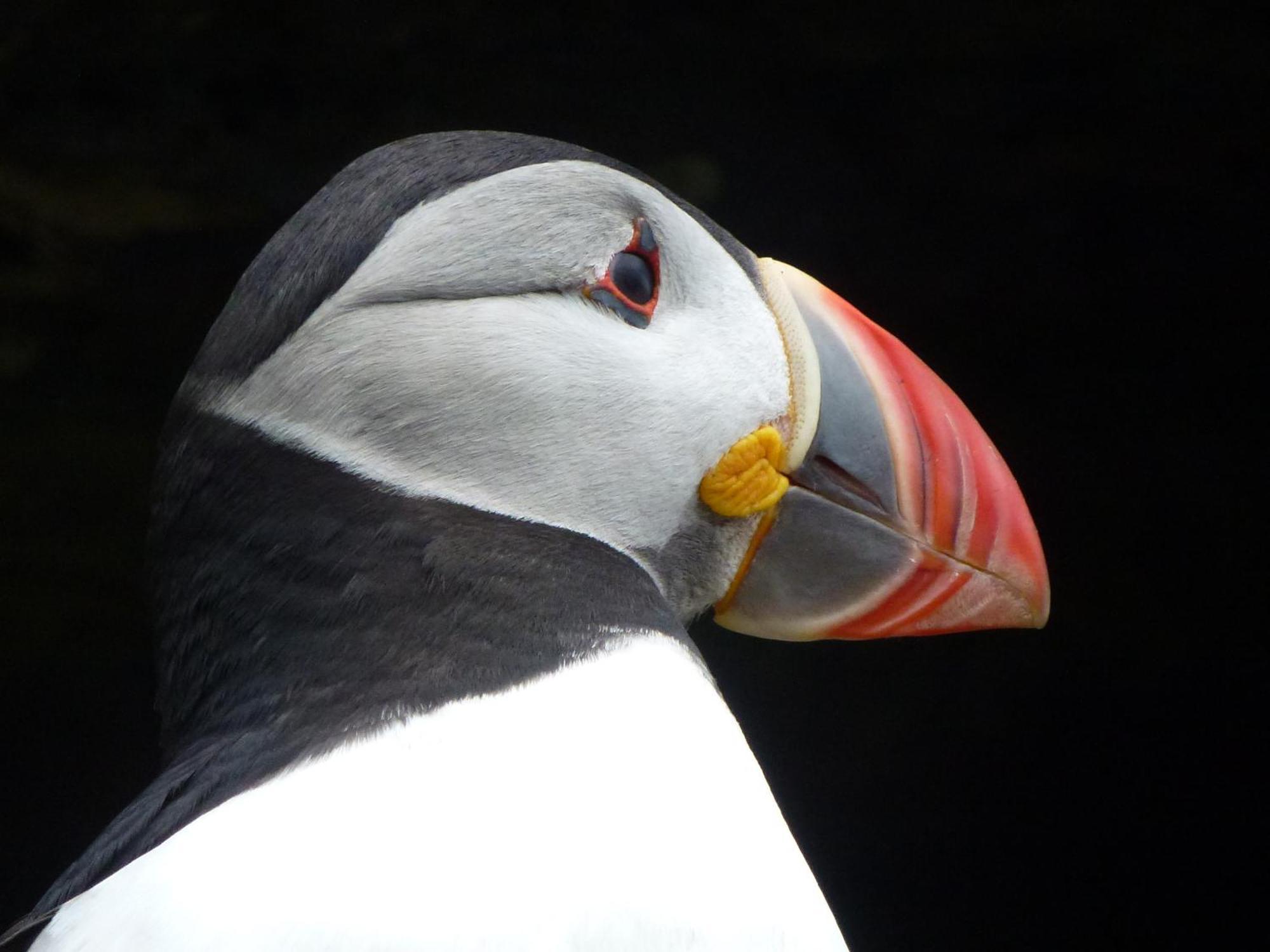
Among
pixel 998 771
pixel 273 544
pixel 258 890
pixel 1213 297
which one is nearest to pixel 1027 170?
pixel 1213 297

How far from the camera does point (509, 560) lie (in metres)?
1.60

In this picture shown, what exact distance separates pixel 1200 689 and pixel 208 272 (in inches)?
113

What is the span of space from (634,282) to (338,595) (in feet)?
1.78

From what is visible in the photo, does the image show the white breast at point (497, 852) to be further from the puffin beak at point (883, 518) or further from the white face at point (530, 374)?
the puffin beak at point (883, 518)

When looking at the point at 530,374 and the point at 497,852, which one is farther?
the point at 530,374

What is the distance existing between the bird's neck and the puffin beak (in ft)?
0.89

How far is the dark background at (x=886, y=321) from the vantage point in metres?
3.05

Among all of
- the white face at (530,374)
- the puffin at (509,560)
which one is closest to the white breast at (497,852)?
the puffin at (509,560)

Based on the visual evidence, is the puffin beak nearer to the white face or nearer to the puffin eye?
the white face

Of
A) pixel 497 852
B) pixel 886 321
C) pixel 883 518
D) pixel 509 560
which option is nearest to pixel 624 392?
pixel 509 560

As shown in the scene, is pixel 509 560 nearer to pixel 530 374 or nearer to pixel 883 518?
pixel 530 374

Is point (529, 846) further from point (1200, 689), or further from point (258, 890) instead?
point (1200, 689)

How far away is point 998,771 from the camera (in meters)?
4.05

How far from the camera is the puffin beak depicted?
74.1 inches
